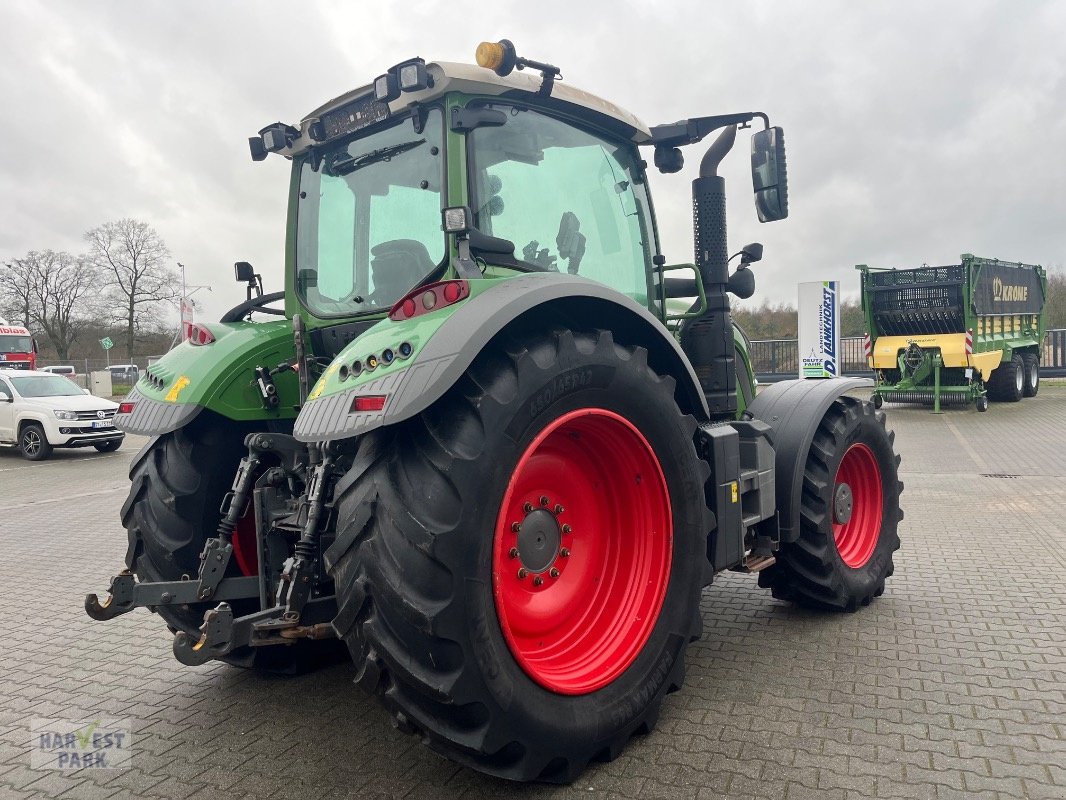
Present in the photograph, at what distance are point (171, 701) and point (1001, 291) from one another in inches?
731

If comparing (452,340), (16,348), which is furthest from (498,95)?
(16,348)

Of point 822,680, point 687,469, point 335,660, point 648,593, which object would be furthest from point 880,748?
point 335,660

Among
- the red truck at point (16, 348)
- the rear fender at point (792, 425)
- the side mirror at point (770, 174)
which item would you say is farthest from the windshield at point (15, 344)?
the side mirror at point (770, 174)

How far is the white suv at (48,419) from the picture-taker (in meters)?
14.7

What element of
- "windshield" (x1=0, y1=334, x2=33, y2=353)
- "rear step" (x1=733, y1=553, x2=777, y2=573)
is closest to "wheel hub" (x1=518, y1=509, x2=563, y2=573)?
"rear step" (x1=733, y1=553, x2=777, y2=573)

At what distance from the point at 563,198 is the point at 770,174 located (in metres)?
1.04

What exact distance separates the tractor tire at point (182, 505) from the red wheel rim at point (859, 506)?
3.29m

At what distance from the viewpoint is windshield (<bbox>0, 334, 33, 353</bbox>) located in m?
27.0

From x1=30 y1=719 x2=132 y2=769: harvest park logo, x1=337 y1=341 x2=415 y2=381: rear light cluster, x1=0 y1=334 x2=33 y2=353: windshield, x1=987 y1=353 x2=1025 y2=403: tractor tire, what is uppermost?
x1=0 y1=334 x2=33 y2=353: windshield

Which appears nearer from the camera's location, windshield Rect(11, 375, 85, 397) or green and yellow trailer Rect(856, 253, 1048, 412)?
windshield Rect(11, 375, 85, 397)

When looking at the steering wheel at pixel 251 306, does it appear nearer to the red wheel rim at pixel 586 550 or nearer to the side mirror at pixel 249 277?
the side mirror at pixel 249 277

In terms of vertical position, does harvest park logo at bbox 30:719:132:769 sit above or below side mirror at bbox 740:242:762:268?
below

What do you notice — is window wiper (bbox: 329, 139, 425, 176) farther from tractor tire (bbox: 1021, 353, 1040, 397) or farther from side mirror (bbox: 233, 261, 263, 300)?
tractor tire (bbox: 1021, 353, 1040, 397)

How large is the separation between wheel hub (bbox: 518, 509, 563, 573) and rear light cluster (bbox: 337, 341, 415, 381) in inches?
30.4
